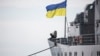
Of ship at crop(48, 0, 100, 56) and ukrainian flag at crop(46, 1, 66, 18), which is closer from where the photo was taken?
ship at crop(48, 0, 100, 56)

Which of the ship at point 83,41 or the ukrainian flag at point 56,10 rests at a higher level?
the ukrainian flag at point 56,10

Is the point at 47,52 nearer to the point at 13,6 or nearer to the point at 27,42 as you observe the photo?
the point at 27,42

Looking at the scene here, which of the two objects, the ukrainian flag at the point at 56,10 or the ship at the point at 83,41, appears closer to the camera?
the ship at the point at 83,41

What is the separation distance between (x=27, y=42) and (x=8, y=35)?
0.40 metres

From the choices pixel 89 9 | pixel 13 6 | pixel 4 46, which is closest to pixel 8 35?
pixel 4 46

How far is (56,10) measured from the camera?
5090mm

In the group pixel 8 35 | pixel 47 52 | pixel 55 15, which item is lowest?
pixel 47 52

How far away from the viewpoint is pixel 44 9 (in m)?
5.17

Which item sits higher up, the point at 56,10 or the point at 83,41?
the point at 56,10

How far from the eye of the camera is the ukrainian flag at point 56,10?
197 inches

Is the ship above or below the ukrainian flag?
below

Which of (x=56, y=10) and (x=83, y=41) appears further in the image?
(x=56, y=10)

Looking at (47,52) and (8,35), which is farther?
(47,52)

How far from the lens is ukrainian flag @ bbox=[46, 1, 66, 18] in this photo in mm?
5008
